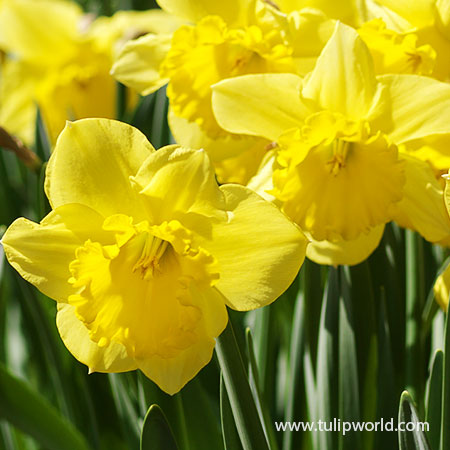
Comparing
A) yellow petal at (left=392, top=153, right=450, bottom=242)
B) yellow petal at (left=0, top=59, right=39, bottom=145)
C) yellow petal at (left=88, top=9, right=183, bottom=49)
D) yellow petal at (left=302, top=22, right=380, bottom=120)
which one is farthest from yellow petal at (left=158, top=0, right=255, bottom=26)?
yellow petal at (left=0, top=59, right=39, bottom=145)

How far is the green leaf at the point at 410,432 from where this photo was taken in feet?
2.57

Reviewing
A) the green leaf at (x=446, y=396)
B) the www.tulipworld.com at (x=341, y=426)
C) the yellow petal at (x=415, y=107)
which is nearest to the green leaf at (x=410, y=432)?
the green leaf at (x=446, y=396)

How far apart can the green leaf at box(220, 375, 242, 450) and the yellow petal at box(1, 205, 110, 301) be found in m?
0.25

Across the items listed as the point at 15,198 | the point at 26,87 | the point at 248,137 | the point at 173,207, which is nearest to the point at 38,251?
the point at 173,207

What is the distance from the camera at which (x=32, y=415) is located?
1034 mm

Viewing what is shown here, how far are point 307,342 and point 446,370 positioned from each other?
0.36 m

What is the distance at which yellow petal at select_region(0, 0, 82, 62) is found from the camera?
239 centimetres

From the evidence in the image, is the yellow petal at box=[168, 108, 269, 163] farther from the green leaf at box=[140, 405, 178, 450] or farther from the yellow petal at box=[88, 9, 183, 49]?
the yellow petal at box=[88, 9, 183, 49]

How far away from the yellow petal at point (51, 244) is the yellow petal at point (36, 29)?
1751mm

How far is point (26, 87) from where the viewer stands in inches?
92.6

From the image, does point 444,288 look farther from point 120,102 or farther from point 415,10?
point 120,102

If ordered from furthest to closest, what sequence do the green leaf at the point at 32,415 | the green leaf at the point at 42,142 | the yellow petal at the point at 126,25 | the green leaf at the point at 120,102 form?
the yellow petal at the point at 126,25 → the green leaf at the point at 120,102 → the green leaf at the point at 42,142 → the green leaf at the point at 32,415

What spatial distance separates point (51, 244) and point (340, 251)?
0.42 metres

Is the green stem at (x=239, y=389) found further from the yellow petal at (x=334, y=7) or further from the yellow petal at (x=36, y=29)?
the yellow petal at (x=36, y=29)
